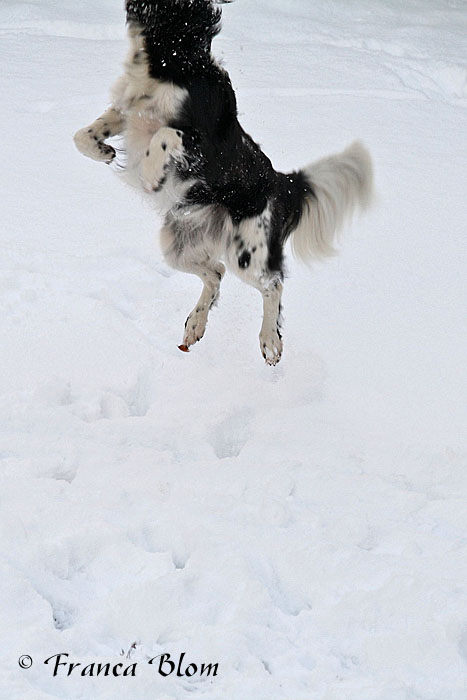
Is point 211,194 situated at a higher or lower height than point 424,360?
higher

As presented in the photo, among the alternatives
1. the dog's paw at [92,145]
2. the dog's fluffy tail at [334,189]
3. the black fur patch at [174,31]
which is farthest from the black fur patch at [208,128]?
the dog's paw at [92,145]

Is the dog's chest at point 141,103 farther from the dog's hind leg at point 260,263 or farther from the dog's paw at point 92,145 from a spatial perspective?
the dog's hind leg at point 260,263

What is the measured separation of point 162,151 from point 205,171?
20 centimetres

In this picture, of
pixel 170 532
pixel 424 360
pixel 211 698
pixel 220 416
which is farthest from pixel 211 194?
pixel 211 698

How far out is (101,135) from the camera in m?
2.83

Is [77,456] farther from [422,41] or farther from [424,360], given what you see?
[422,41]

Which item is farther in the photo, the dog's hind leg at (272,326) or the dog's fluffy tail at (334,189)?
the dog's fluffy tail at (334,189)

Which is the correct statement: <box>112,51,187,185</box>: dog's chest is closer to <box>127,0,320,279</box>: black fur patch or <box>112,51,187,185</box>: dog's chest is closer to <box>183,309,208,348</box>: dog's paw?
<box>127,0,320,279</box>: black fur patch

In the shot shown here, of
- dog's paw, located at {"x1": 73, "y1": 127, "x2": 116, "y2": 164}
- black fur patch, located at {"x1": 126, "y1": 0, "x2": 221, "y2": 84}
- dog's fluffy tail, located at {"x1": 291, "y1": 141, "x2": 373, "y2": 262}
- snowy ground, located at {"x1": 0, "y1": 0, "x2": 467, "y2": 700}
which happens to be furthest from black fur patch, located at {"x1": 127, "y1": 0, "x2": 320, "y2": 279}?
snowy ground, located at {"x1": 0, "y1": 0, "x2": 467, "y2": 700}

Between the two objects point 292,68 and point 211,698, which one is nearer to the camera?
point 211,698

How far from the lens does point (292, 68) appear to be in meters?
5.73

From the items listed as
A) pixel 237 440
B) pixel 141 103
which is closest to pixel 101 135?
pixel 141 103

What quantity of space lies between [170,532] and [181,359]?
1.04m

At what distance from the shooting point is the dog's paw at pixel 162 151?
8.85 ft
